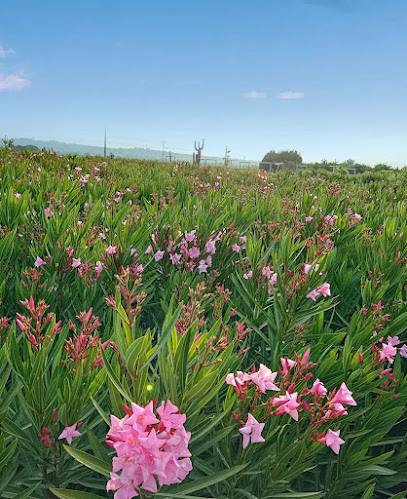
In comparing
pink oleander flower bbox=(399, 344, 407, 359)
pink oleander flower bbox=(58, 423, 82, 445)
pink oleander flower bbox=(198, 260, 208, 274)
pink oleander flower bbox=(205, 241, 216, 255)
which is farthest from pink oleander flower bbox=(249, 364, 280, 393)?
pink oleander flower bbox=(205, 241, 216, 255)

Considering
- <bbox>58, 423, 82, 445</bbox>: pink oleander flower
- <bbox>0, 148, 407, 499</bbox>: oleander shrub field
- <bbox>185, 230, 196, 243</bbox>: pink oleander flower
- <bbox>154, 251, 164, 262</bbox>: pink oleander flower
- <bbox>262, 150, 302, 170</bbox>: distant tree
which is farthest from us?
<bbox>262, 150, 302, 170</bbox>: distant tree

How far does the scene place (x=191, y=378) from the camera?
1.01m

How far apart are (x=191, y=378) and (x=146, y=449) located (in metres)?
0.27

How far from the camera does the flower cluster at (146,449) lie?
0.75 metres

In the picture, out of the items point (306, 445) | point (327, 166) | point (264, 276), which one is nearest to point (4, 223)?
point (264, 276)

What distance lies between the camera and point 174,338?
44.3 inches

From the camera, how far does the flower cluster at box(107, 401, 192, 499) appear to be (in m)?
0.75

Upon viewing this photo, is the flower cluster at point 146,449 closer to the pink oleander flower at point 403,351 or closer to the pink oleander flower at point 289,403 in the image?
the pink oleander flower at point 289,403

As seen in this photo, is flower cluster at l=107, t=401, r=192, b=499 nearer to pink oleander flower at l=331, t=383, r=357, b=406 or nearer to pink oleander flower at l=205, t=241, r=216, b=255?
pink oleander flower at l=331, t=383, r=357, b=406

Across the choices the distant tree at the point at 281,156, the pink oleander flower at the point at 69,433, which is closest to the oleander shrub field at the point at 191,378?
the pink oleander flower at the point at 69,433

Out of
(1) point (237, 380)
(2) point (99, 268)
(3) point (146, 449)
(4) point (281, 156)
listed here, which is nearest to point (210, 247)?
(2) point (99, 268)

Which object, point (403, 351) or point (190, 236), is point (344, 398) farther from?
point (190, 236)

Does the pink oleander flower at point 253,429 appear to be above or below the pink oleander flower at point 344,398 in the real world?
below

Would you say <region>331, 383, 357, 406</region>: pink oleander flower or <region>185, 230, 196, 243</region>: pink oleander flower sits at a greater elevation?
<region>185, 230, 196, 243</region>: pink oleander flower
